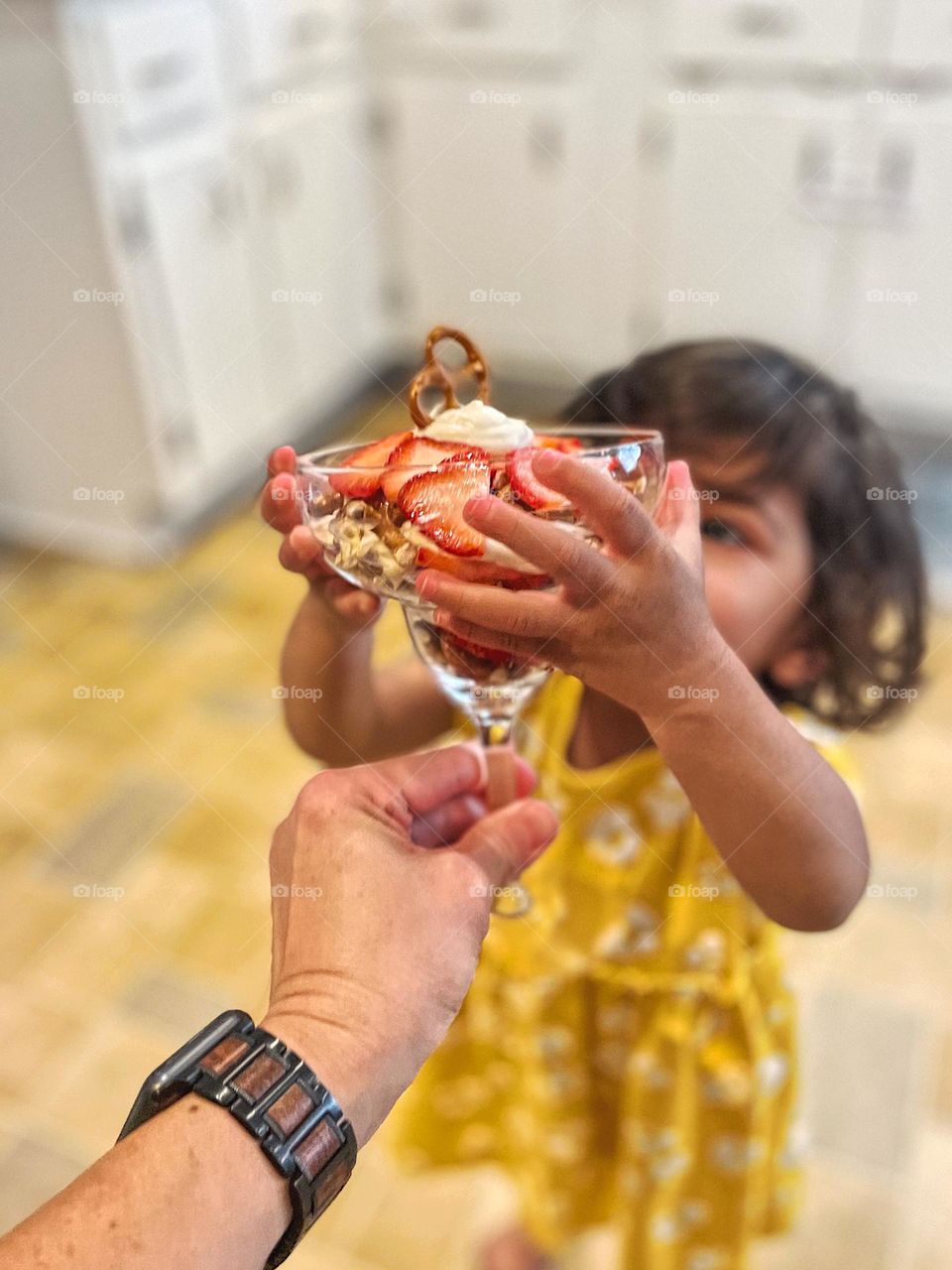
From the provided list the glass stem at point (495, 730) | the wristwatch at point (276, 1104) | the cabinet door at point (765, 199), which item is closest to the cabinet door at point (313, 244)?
the cabinet door at point (765, 199)

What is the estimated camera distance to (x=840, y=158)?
1317 mm

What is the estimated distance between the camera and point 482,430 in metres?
0.28

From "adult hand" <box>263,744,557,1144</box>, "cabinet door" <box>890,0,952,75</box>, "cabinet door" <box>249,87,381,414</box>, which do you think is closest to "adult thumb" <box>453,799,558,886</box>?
Answer: "adult hand" <box>263,744,557,1144</box>

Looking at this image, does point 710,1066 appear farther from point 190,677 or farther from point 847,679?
point 190,677

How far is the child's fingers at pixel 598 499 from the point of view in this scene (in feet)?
0.82

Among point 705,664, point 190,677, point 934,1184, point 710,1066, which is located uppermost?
point 705,664

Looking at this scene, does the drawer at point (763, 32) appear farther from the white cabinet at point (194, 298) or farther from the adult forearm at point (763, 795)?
the adult forearm at point (763, 795)

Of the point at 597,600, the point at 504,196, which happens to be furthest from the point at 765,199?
the point at 597,600

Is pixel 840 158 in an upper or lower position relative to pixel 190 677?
upper

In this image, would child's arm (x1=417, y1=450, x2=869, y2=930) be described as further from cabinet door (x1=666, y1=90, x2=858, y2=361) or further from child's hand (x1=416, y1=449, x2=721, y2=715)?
cabinet door (x1=666, y1=90, x2=858, y2=361)

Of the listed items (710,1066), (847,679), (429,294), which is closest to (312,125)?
(429,294)

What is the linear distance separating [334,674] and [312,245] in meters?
1.35

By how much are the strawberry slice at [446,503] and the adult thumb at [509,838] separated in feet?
0.43

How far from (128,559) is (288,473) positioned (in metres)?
0.75
